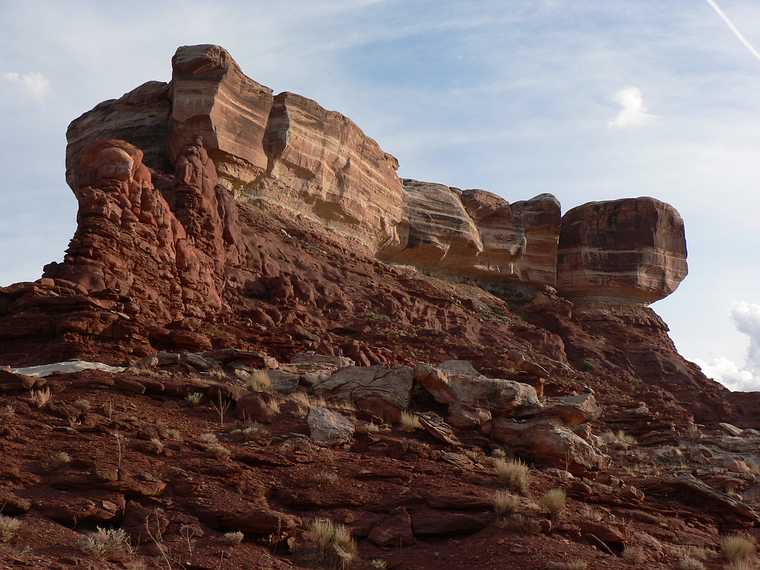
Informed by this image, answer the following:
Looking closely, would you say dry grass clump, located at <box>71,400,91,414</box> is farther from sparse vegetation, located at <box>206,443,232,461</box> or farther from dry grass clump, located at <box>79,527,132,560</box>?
dry grass clump, located at <box>79,527,132,560</box>

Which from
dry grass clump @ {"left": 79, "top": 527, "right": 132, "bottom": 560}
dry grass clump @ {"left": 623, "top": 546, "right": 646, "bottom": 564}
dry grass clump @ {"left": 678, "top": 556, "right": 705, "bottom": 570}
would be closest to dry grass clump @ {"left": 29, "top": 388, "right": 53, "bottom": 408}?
dry grass clump @ {"left": 79, "top": 527, "right": 132, "bottom": 560}

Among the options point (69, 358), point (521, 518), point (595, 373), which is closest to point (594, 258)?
point (595, 373)

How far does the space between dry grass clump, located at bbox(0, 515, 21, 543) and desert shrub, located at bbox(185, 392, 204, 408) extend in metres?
4.80

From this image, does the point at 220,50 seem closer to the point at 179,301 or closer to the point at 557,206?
the point at 179,301

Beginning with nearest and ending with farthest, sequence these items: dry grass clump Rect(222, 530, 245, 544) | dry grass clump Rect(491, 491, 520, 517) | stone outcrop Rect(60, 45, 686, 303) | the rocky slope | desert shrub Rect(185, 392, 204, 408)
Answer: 1. dry grass clump Rect(222, 530, 245, 544)
2. the rocky slope
3. dry grass clump Rect(491, 491, 520, 517)
4. desert shrub Rect(185, 392, 204, 408)
5. stone outcrop Rect(60, 45, 686, 303)

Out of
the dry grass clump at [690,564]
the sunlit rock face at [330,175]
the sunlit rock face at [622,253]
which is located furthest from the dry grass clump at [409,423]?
the sunlit rock face at [622,253]

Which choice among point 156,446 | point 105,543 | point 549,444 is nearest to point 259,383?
point 156,446

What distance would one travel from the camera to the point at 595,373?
136 ft

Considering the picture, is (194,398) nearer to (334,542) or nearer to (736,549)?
(334,542)

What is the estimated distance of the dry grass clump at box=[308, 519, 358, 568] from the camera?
31.0 feet

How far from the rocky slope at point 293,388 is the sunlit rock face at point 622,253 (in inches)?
236

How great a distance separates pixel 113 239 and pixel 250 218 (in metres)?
11.7

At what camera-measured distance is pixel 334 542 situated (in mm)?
9719

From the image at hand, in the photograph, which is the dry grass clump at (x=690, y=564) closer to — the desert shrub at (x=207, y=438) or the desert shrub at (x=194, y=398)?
the desert shrub at (x=207, y=438)
